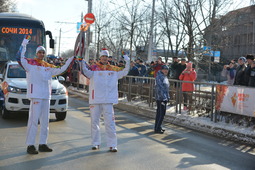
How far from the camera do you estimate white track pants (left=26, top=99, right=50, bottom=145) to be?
6.52 metres

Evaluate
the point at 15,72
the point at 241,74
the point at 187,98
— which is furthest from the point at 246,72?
the point at 15,72

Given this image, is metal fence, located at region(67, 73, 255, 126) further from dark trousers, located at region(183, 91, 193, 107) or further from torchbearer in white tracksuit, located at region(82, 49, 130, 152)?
torchbearer in white tracksuit, located at region(82, 49, 130, 152)

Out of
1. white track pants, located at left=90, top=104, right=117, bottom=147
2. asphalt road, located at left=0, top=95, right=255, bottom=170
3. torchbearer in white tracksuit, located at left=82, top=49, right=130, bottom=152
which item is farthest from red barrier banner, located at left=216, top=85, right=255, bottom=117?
white track pants, located at left=90, top=104, right=117, bottom=147

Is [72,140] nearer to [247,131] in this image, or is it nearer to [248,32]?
[247,131]

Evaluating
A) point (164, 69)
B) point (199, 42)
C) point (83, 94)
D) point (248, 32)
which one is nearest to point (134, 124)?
point (164, 69)

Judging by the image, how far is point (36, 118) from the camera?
6559 mm

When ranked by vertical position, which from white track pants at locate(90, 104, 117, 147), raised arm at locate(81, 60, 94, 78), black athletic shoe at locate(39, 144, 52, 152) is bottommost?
black athletic shoe at locate(39, 144, 52, 152)

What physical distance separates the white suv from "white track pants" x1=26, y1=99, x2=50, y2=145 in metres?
3.27

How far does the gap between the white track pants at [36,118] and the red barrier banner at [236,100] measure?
16.7 ft

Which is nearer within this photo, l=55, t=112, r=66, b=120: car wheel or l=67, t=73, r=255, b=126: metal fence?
l=67, t=73, r=255, b=126: metal fence

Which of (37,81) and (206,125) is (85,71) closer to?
(37,81)

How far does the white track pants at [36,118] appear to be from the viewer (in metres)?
6.52

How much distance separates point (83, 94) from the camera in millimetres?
19969

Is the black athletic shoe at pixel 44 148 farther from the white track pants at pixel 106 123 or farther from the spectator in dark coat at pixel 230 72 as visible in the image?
the spectator in dark coat at pixel 230 72
